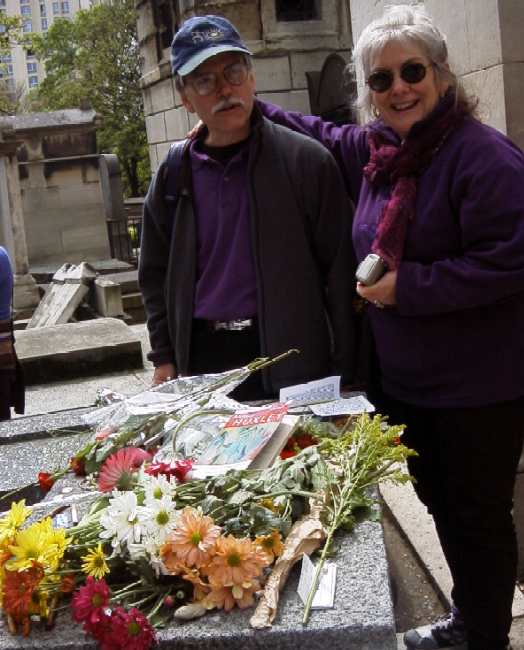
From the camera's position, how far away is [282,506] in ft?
6.21

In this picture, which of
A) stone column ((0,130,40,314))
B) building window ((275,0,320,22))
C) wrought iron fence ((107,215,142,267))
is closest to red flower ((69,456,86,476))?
building window ((275,0,320,22))

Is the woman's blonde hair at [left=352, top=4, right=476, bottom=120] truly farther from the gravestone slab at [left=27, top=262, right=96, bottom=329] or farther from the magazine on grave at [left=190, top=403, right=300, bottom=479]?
the gravestone slab at [left=27, top=262, right=96, bottom=329]

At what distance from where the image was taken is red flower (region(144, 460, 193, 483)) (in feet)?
6.54

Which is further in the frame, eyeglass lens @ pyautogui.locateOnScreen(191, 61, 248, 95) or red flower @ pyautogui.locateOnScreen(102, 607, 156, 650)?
eyeglass lens @ pyautogui.locateOnScreen(191, 61, 248, 95)

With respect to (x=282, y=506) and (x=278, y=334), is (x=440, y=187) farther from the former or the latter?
(x=282, y=506)

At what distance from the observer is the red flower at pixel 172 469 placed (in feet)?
6.54

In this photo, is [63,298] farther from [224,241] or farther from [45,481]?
[45,481]

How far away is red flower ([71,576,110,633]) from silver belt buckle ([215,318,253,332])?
1.30 metres

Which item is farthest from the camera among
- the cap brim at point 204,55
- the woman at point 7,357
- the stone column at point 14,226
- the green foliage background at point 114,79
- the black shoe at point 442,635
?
the green foliage background at point 114,79

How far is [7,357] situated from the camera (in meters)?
4.95

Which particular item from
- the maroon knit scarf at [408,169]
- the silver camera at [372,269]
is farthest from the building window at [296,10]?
the silver camera at [372,269]

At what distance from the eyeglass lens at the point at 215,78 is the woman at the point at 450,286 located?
38 cm

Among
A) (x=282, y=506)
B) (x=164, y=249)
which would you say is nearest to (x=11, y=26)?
(x=164, y=249)

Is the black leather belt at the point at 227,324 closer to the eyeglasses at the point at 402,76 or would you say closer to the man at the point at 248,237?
the man at the point at 248,237
